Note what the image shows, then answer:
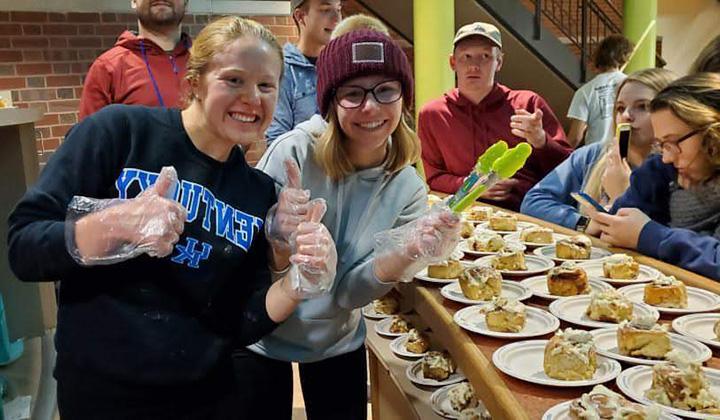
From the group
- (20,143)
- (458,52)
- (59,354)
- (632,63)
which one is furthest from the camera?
(632,63)

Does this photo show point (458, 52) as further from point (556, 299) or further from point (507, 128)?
point (556, 299)

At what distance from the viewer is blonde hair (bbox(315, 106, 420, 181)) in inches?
63.2

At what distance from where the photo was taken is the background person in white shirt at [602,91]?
4883 millimetres

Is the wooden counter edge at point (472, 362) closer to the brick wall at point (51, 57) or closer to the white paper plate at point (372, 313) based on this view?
the white paper plate at point (372, 313)

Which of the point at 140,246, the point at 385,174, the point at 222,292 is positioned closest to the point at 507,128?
the point at 385,174

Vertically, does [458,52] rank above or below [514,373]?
above

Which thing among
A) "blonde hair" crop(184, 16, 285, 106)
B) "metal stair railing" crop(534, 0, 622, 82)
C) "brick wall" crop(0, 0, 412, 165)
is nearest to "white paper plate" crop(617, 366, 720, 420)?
"blonde hair" crop(184, 16, 285, 106)

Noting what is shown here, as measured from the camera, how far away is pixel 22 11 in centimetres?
450

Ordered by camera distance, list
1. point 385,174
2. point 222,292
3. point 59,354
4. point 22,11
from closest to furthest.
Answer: point 59,354 < point 222,292 < point 385,174 < point 22,11

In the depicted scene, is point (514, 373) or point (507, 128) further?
point (507, 128)

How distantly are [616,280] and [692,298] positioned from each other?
0.20 metres

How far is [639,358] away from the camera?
3.92 ft

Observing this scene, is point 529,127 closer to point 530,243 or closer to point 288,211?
point 530,243

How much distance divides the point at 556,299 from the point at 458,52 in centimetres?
190
